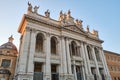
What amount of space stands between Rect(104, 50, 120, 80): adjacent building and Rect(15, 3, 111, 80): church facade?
7493 mm

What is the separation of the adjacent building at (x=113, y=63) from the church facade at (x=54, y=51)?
749cm

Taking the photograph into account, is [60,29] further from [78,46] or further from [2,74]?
[2,74]

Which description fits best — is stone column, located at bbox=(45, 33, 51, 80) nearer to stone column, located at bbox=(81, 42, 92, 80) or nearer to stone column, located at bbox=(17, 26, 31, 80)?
stone column, located at bbox=(17, 26, 31, 80)

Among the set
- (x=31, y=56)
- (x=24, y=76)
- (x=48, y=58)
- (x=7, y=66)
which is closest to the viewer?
(x=24, y=76)

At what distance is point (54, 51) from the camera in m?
21.1

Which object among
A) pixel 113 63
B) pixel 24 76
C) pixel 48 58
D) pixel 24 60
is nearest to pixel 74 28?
pixel 48 58

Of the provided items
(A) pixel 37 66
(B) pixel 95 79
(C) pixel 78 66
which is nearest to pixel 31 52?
(A) pixel 37 66

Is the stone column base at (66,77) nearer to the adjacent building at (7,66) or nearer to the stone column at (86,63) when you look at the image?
the stone column at (86,63)

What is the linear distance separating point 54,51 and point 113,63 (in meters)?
22.4

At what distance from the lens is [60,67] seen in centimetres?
1728

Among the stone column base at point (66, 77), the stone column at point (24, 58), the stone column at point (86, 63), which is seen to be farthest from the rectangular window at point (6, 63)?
the stone column at point (86, 63)

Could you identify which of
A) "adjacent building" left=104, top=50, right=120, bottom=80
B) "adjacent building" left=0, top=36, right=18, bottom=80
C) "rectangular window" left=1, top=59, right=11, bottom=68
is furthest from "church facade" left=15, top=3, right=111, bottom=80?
"adjacent building" left=104, top=50, right=120, bottom=80

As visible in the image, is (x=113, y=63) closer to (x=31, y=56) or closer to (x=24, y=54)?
(x=31, y=56)

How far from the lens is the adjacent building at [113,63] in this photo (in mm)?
30188
